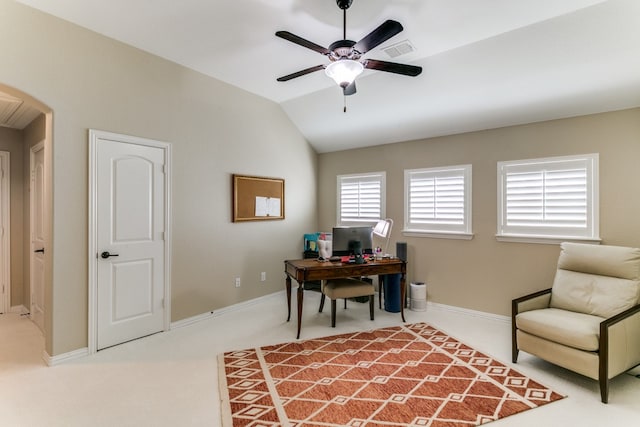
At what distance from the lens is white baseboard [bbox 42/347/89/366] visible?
2812mm

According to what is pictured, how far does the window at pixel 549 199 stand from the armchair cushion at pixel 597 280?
0.48 m

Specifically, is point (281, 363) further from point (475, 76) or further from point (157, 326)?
point (475, 76)

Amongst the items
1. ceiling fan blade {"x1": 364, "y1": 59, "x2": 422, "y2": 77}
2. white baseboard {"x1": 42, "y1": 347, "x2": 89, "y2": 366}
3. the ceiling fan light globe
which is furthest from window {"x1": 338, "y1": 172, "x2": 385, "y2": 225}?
white baseboard {"x1": 42, "y1": 347, "x2": 89, "y2": 366}

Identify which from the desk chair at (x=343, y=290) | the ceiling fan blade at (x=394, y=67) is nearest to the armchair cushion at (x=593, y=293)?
the desk chair at (x=343, y=290)

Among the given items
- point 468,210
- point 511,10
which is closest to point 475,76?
point 511,10

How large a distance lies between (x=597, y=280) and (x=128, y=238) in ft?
15.0

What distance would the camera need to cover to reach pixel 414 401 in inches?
91.0

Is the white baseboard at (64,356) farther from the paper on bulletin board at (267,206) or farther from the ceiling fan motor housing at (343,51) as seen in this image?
the ceiling fan motor housing at (343,51)

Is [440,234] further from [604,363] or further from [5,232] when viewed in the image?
[5,232]

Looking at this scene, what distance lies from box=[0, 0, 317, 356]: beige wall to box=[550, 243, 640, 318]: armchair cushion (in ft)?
11.8

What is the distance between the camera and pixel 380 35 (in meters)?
2.06

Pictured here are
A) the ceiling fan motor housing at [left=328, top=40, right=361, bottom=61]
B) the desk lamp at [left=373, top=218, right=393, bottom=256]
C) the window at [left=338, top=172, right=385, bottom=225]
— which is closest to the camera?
the ceiling fan motor housing at [left=328, top=40, right=361, bottom=61]

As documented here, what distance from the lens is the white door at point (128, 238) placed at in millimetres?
3104

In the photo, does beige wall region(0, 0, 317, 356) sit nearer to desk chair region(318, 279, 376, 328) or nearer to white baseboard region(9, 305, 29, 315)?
desk chair region(318, 279, 376, 328)
